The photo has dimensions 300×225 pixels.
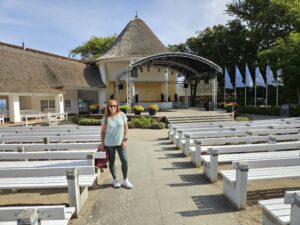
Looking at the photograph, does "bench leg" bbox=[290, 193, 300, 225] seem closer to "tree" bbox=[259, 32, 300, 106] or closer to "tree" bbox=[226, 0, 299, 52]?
"tree" bbox=[259, 32, 300, 106]

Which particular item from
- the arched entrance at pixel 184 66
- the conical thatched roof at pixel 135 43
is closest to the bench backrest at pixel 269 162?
the arched entrance at pixel 184 66

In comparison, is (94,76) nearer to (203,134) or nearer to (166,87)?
(166,87)

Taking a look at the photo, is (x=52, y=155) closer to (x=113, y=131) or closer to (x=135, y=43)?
(x=113, y=131)

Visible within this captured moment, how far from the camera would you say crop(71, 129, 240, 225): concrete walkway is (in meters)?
3.58

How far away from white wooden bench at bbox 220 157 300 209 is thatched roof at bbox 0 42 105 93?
669 inches

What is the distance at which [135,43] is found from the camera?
26.3 metres

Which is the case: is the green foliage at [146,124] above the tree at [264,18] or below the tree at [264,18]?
below

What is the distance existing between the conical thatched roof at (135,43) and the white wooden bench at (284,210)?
22.7m

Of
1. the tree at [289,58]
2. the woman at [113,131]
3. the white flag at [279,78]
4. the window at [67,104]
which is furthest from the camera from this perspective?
the window at [67,104]

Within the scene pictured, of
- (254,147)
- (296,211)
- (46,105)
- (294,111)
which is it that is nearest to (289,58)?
(294,111)

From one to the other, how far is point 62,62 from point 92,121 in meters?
10.7

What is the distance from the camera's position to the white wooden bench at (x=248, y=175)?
377cm

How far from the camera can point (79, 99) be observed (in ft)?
88.8

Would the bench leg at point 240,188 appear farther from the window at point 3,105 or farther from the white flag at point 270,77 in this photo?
the window at point 3,105
